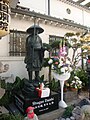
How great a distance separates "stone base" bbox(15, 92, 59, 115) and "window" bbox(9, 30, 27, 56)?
274cm

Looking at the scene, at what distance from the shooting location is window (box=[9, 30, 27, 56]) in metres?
6.37

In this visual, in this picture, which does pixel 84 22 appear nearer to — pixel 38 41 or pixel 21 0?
pixel 21 0

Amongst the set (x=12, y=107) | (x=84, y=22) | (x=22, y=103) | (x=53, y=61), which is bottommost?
(x=12, y=107)

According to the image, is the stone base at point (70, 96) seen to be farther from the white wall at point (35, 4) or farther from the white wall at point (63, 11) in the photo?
the white wall at point (63, 11)

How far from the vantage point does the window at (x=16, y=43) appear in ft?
20.9

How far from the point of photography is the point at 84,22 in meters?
12.5

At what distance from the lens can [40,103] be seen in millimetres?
4156

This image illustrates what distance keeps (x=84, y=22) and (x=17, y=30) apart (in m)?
8.11

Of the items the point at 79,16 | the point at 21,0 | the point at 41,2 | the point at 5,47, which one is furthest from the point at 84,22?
the point at 5,47

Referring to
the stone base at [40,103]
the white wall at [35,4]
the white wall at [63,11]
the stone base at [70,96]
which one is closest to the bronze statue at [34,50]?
the stone base at [40,103]

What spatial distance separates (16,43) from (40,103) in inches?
136

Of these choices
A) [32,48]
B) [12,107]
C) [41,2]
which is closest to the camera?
[32,48]

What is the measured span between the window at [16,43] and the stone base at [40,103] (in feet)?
8.97

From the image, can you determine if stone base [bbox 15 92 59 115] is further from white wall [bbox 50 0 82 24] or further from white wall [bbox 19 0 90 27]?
white wall [bbox 50 0 82 24]
